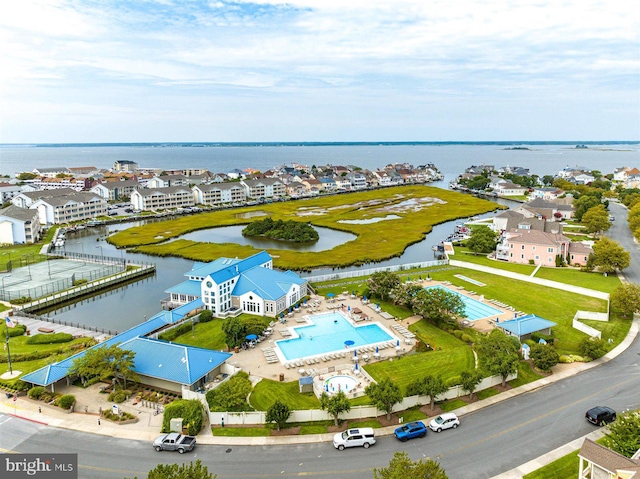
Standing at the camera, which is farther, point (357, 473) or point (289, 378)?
point (289, 378)

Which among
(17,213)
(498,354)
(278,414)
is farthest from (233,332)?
(17,213)

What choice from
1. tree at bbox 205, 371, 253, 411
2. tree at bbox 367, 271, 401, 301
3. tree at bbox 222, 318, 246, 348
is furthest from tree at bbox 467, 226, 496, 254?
tree at bbox 205, 371, 253, 411

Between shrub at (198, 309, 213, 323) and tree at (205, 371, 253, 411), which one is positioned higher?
tree at (205, 371, 253, 411)

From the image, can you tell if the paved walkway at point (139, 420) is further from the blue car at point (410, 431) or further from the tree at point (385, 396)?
the tree at point (385, 396)

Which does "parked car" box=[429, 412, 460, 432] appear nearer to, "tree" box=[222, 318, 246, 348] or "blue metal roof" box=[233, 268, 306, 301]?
"tree" box=[222, 318, 246, 348]

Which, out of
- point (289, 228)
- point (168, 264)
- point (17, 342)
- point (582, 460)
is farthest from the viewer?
point (289, 228)

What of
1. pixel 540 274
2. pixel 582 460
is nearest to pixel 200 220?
pixel 540 274

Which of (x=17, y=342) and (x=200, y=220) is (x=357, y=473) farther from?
(x=200, y=220)
